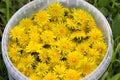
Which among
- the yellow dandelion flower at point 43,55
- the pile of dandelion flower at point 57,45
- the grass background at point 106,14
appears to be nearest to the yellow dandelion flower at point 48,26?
the pile of dandelion flower at point 57,45

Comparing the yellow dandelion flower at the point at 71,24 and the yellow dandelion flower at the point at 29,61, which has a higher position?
the yellow dandelion flower at the point at 71,24

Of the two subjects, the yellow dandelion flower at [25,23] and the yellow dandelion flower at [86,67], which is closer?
the yellow dandelion flower at [86,67]

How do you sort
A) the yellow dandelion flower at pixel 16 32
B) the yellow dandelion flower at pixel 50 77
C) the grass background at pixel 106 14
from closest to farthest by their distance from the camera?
the yellow dandelion flower at pixel 50 77, the yellow dandelion flower at pixel 16 32, the grass background at pixel 106 14

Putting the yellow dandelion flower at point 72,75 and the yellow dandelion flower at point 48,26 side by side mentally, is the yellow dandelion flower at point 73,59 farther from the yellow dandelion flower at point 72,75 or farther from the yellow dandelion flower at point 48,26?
the yellow dandelion flower at point 48,26

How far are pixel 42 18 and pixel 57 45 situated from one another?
0.41 feet

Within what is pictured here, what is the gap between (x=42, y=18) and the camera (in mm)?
1211

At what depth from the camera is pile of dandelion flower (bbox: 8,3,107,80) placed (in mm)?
1107

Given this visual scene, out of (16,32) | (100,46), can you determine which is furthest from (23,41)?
(100,46)

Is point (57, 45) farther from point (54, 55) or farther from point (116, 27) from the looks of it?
point (116, 27)

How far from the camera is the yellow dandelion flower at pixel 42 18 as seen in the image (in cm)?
121

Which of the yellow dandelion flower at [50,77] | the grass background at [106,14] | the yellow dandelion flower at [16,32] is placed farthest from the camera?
the grass background at [106,14]

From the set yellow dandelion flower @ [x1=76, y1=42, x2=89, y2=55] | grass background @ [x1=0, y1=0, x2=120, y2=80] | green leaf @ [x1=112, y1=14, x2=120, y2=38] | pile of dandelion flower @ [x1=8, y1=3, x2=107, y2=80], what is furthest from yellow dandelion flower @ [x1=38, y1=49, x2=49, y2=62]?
green leaf @ [x1=112, y1=14, x2=120, y2=38]

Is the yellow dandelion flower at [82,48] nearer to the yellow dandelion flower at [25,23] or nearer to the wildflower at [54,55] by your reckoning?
the wildflower at [54,55]

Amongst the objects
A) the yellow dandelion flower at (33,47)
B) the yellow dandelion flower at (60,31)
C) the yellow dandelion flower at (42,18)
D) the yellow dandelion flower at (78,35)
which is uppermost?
the yellow dandelion flower at (42,18)
